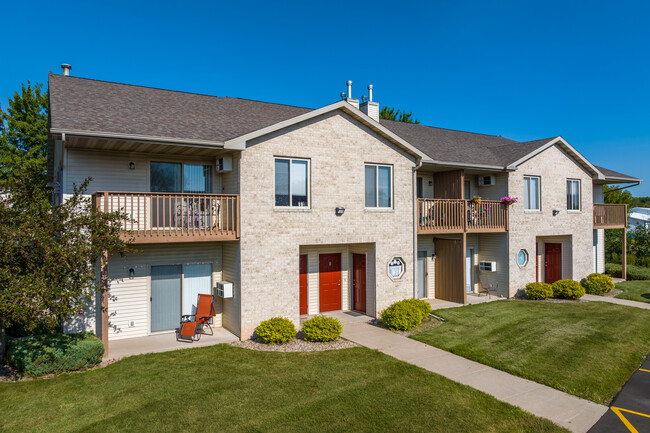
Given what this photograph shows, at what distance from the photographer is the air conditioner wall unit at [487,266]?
1866cm

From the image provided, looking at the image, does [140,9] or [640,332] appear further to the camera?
[140,9]

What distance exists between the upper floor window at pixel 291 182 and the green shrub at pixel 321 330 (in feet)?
12.0

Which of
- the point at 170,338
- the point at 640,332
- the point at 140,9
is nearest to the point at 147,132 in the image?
the point at 170,338

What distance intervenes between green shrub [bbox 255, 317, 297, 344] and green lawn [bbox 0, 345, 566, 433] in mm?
1298

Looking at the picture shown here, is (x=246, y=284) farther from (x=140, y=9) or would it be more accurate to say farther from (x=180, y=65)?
(x=180, y=65)

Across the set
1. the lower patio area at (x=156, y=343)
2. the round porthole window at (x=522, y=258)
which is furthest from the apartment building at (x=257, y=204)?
the round porthole window at (x=522, y=258)

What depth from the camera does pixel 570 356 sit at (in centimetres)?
1069

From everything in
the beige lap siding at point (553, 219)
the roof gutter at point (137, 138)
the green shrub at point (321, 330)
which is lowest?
the green shrub at point (321, 330)

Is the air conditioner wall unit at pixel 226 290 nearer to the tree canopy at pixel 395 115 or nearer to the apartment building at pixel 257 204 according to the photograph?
the apartment building at pixel 257 204

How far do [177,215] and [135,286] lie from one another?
8.13ft

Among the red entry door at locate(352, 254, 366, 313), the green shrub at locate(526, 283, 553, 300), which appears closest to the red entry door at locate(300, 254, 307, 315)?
the red entry door at locate(352, 254, 366, 313)

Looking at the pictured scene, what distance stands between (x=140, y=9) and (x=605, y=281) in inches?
981

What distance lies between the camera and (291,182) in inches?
512

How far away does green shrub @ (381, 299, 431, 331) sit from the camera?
517 inches
